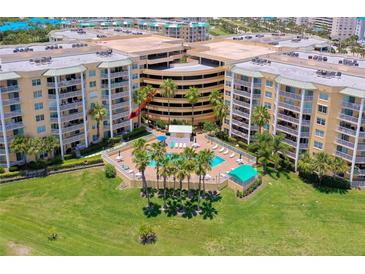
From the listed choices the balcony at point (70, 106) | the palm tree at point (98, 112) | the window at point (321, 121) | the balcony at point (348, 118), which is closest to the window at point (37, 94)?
the balcony at point (70, 106)

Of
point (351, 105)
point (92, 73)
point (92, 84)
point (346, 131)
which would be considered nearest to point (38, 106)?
point (92, 84)

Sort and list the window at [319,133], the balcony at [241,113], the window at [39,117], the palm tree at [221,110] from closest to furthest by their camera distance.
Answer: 1. the window at [319,133]
2. the window at [39,117]
3. the balcony at [241,113]
4. the palm tree at [221,110]

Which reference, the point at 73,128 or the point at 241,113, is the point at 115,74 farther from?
the point at 241,113

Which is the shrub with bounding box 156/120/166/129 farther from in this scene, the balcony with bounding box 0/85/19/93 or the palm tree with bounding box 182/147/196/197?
the balcony with bounding box 0/85/19/93

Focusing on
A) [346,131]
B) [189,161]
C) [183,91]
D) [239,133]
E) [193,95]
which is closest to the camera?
[189,161]

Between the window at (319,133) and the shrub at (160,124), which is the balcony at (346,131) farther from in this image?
the shrub at (160,124)
